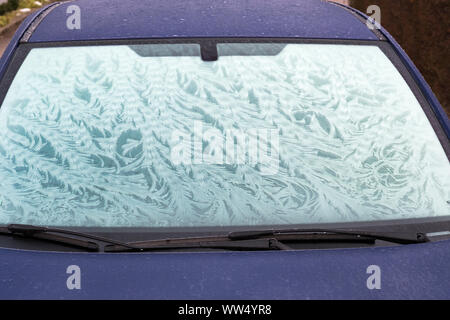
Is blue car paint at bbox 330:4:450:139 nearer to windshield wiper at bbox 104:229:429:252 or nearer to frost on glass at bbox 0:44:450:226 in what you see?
frost on glass at bbox 0:44:450:226

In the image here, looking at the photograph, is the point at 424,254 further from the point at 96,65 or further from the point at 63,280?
the point at 96,65

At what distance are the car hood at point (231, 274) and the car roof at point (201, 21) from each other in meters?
0.97

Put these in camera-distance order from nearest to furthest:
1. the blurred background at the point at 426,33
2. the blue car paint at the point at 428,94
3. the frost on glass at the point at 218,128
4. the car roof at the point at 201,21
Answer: the frost on glass at the point at 218,128, the blue car paint at the point at 428,94, the car roof at the point at 201,21, the blurred background at the point at 426,33

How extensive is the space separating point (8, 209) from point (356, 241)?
1.02 m

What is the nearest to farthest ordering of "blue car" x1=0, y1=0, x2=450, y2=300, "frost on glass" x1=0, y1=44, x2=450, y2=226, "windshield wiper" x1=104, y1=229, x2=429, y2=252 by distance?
1. "blue car" x1=0, y1=0, x2=450, y2=300
2. "windshield wiper" x1=104, y1=229, x2=429, y2=252
3. "frost on glass" x1=0, y1=44, x2=450, y2=226

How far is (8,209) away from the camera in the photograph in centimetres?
239

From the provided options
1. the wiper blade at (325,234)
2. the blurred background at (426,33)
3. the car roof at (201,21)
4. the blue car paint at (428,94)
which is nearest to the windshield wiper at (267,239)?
the wiper blade at (325,234)

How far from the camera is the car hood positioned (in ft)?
6.42

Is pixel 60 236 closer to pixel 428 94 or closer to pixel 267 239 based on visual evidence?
pixel 267 239

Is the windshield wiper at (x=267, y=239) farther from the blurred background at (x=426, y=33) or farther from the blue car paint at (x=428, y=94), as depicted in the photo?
the blurred background at (x=426, y=33)

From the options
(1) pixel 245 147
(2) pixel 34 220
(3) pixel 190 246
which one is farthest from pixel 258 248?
(2) pixel 34 220

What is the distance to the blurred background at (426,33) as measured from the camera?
7.99m

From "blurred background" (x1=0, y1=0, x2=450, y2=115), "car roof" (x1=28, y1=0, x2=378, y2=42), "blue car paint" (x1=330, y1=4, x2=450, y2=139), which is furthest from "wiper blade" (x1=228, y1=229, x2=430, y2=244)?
"blurred background" (x1=0, y1=0, x2=450, y2=115)

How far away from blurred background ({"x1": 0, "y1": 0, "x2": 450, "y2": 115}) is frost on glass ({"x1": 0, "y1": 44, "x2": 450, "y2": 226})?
5.33 metres
